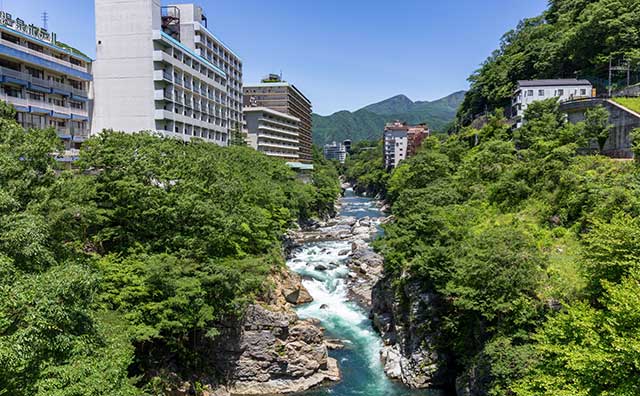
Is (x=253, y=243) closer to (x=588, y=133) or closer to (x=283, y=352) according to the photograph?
(x=283, y=352)

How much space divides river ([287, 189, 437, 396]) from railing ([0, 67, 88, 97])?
101ft

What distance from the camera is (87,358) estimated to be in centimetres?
1241

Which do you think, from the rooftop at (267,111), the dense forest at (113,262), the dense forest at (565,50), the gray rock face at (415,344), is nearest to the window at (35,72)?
the dense forest at (113,262)

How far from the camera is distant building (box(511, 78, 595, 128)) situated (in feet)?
165

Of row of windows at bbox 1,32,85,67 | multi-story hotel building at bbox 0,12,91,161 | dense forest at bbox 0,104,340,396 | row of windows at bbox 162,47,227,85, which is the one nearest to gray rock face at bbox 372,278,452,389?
dense forest at bbox 0,104,340,396

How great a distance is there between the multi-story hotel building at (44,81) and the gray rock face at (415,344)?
1130 inches

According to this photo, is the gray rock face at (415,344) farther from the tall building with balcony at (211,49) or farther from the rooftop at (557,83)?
the tall building with balcony at (211,49)

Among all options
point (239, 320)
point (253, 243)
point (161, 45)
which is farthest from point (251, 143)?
point (239, 320)

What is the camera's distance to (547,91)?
52469 millimetres

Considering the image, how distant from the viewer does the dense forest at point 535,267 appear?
41.5 feet

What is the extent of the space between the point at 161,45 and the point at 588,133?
1799 inches

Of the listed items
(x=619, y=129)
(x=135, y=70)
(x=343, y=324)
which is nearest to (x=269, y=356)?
(x=343, y=324)

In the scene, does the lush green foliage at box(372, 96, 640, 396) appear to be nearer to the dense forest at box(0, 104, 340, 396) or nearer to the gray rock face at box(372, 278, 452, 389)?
the gray rock face at box(372, 278, 452, 389)

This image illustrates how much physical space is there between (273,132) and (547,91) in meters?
54.8
